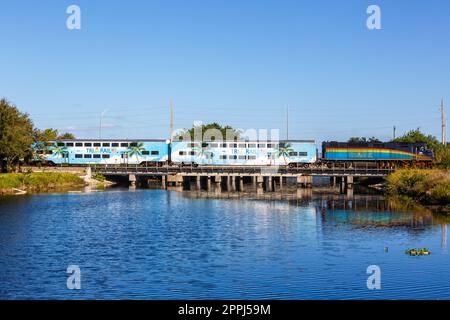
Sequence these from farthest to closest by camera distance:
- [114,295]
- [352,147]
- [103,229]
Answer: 1. [352,147]
2. [103,229]
3. [114,295]

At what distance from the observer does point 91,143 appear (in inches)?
3939

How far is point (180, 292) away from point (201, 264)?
17.4 feet

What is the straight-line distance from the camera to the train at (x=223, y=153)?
313ft

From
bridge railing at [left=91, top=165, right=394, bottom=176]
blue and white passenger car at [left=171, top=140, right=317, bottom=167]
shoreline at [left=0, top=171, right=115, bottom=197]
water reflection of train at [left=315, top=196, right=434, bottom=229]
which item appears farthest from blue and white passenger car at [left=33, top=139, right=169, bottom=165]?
water reflection of train at [left=315, top=196, right=434, bottom=229]

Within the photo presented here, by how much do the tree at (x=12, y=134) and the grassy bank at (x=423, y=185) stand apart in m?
50.1

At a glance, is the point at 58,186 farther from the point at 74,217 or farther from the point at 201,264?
the point at 201,264

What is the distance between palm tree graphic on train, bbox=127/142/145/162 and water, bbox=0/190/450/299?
45.3 metres

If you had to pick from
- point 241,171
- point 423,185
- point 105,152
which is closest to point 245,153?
point 241,171

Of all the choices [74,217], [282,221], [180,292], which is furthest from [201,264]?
[74,217]

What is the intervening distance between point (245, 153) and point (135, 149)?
1937 cm

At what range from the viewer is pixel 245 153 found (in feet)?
325

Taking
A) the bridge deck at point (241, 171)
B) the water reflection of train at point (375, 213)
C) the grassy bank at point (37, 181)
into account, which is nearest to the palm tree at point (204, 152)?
the bridge deck at point (241, 171)

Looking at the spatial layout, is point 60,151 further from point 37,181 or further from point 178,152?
point 178,152

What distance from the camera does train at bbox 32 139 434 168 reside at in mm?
95550
